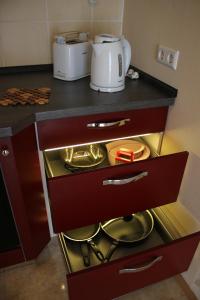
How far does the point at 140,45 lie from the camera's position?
4.05ft

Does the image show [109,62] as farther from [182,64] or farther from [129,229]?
[129,229]

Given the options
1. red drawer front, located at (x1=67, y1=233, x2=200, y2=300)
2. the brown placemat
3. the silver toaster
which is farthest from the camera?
the silver toaster

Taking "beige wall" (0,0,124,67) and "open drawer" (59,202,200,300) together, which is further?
"beige wall" (0,0,124,67)

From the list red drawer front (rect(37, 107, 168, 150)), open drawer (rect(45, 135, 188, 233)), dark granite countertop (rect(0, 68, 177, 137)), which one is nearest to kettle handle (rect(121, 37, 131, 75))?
dark granite countertop (rect(0, 68, 177, 137))

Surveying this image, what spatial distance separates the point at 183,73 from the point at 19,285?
126 cm

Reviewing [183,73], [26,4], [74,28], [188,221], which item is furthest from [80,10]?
[188,221]

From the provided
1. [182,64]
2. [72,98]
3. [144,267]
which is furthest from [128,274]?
[182,64]

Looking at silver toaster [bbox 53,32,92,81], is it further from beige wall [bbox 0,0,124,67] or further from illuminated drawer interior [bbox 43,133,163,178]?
illuminated drawer interior [bbox 43,133,163,178]

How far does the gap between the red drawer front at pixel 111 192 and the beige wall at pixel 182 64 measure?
0.23ft

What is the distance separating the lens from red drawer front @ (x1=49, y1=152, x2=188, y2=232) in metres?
0.89

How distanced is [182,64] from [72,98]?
460 mm

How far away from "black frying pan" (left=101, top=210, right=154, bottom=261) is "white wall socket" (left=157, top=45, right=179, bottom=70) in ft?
2.54

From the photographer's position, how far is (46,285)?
124 cm

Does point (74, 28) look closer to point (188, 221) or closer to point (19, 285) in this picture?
point (188, 221)
